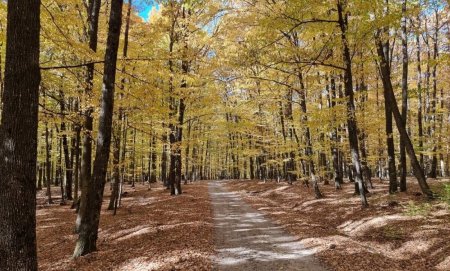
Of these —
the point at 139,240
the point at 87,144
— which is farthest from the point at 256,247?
the point at 87,144

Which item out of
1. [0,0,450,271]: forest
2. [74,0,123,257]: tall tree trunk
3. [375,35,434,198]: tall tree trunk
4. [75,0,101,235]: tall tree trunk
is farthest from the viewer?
[375,35,434,198]: tall tree trunk

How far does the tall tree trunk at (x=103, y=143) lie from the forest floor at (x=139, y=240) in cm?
60

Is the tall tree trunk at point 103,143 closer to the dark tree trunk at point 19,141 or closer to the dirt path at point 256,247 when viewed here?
the dirt path at point 256,247

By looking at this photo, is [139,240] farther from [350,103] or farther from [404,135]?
[404,135]

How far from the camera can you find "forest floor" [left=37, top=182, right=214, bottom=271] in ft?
28.7

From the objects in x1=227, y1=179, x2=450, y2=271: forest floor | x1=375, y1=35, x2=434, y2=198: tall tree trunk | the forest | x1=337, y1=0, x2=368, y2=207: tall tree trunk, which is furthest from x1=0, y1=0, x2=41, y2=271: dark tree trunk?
x1=375, y1=35, x2=434, y2=198: tall tree trunk

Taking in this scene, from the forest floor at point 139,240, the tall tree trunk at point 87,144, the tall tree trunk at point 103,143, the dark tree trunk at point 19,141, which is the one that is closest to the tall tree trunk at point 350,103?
the forest floor at point 139,240

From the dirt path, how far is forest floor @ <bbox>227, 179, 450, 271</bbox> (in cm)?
47

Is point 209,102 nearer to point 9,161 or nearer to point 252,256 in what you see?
point 252,256

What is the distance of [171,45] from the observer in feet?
73.1

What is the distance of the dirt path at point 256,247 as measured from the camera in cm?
849

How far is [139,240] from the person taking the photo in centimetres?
1128

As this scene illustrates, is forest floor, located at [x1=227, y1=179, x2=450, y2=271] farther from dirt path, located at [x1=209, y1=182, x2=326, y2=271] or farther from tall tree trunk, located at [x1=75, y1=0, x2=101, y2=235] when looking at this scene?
tall tree trunk, located at [x1=75, y1=0, x2=101, y2=235]

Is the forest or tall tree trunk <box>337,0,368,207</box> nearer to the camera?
the forest
